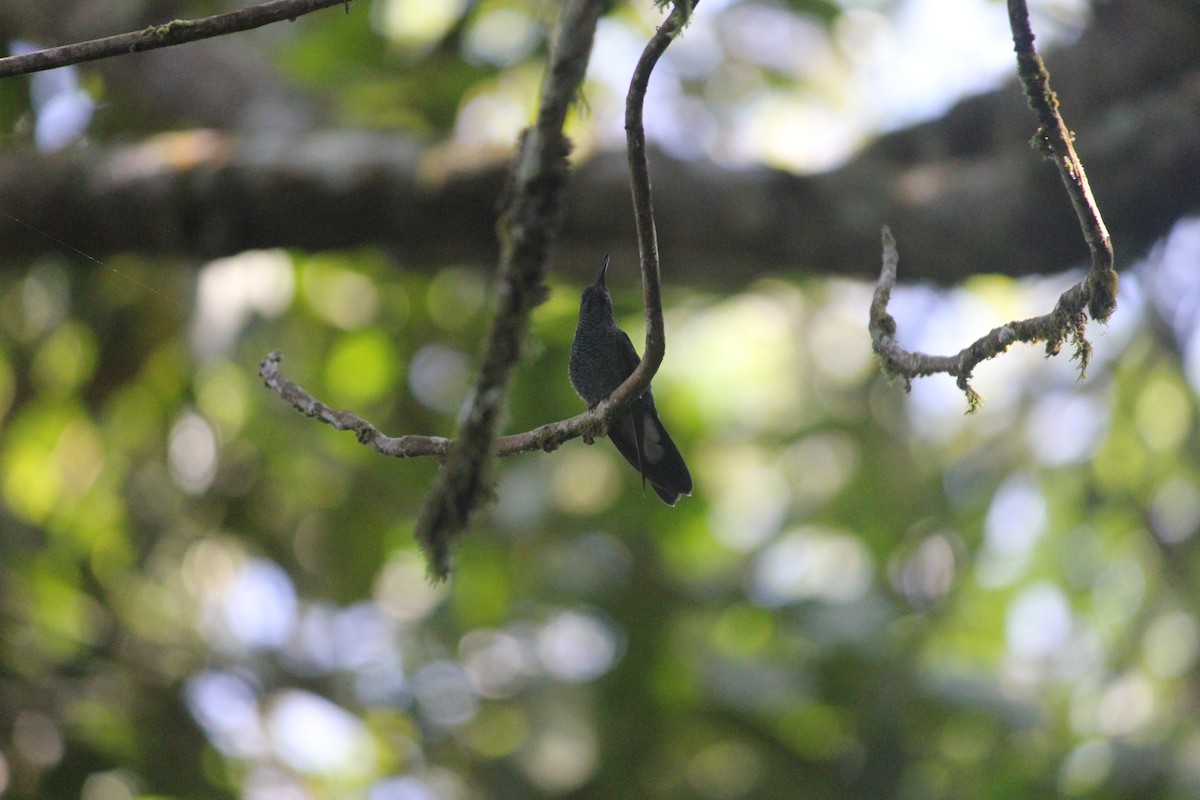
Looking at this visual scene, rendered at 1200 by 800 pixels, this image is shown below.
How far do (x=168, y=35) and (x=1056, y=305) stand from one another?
68.1 inches

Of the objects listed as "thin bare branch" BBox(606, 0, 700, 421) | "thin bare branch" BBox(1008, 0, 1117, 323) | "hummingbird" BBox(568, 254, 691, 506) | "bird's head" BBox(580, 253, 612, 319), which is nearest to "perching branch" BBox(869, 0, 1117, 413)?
"thin bare branch" BBox(1008, 0, 1117, 323)

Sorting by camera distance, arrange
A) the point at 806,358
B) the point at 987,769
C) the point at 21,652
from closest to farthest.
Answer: the point at 987,769 → the point at 21,652 → the point at 806,358

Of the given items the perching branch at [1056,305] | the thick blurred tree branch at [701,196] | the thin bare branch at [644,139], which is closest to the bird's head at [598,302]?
the thick blurred tree branch at [701,196]

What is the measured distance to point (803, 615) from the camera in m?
7.75

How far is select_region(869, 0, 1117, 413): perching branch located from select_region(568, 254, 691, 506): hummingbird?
1.64 meters

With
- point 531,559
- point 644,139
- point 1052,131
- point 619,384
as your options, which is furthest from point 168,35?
point 531,559

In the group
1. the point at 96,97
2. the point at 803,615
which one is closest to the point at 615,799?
the point at 803,615

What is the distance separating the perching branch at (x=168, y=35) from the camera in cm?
192

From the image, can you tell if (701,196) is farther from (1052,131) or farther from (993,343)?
(1052,131)

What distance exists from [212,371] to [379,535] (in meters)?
1.78

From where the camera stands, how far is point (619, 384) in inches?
Result: 174

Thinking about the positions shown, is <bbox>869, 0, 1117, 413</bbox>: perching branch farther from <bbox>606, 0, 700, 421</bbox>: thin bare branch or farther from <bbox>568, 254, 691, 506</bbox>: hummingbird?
<bbox>568, 254, 691, 506</bbox>: hummingbird

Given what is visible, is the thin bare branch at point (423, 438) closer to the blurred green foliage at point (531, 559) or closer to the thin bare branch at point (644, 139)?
the thin bare branch at point (644, 139)

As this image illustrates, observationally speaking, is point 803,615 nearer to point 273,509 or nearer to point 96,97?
point 273,509
